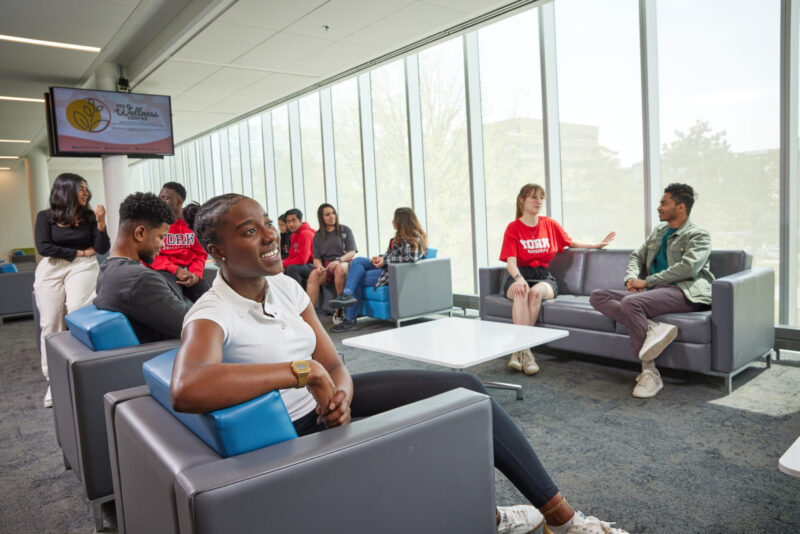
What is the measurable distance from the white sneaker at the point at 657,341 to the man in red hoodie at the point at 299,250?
13.1ft

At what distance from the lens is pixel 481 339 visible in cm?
310

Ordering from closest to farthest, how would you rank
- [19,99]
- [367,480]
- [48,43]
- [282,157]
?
[367,480], [48,43], [19,99], [282,157]

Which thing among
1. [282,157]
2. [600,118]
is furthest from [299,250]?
[600,118]

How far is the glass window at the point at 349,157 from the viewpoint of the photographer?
7.27 m

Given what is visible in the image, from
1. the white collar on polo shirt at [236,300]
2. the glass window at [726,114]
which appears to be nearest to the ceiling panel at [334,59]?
the glass window at [726,114]

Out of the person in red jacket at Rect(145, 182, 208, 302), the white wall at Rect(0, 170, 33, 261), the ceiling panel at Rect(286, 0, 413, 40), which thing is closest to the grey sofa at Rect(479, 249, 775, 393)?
the person in red jacket at Rect(145, 182, 208, 302)

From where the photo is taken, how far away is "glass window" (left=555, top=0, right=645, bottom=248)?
14.9ft

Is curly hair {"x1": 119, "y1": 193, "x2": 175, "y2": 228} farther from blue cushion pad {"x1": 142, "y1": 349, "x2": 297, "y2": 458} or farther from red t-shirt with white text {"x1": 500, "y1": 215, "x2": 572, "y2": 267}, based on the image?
red t-shirt with white text {"x1": 500, "y1": 215, "x2": 572, "y2": 267}

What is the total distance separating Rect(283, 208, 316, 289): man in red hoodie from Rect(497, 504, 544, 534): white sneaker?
4.81 metres

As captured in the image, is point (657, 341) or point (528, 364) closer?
point (657, 341)

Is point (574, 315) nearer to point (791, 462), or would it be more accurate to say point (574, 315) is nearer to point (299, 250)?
point (791, 462)

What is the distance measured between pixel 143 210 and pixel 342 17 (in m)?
3.10

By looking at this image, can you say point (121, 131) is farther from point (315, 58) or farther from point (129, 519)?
point (129, 519)

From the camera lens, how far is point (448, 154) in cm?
614
